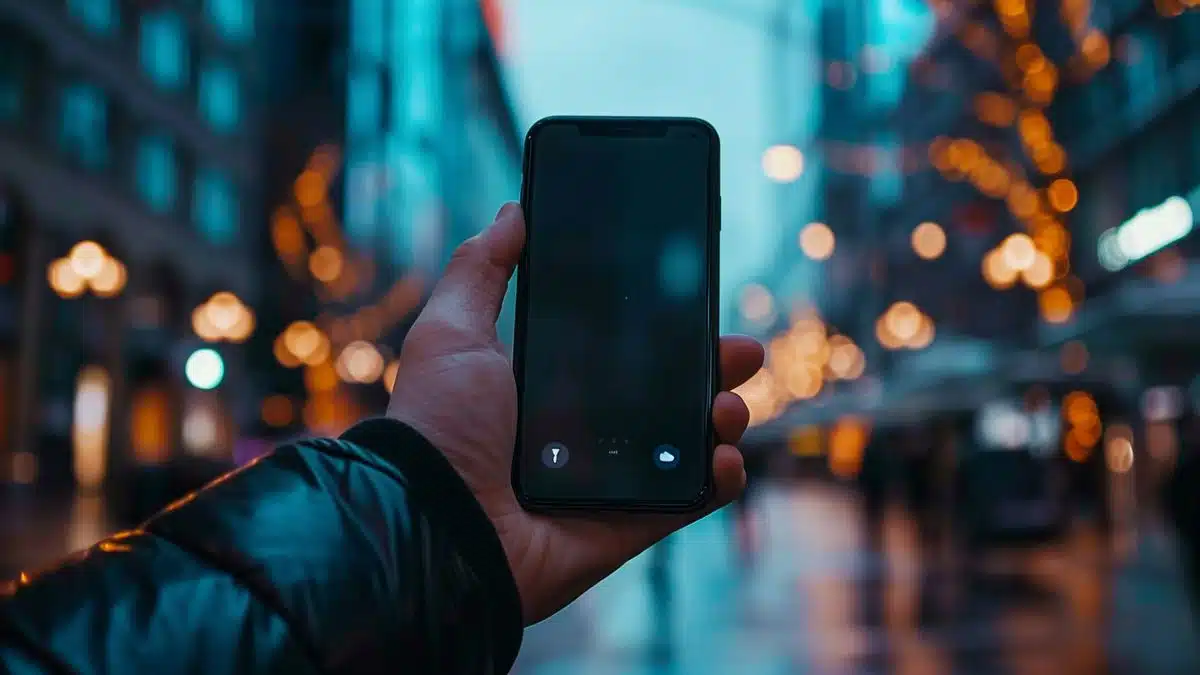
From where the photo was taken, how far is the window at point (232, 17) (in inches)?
1903

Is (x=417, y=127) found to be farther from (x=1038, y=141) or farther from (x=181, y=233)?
(x=1038, y=141)

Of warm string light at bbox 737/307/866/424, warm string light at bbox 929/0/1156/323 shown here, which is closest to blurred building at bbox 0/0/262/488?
warm string light at bbox 929/0/1156/323

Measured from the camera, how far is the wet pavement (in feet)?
36.1

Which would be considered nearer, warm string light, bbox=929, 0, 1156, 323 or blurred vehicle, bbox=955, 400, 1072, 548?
warm string light, bbox=929, 0, 1156, 323

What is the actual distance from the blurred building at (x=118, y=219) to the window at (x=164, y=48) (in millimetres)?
68

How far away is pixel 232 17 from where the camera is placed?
2005 inches

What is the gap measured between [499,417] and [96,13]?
39495 mm

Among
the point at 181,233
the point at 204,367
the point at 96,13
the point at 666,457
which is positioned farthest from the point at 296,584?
the point at 181,233

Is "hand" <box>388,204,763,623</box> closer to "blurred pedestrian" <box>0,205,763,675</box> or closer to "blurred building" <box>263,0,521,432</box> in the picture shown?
"blurred pedestrian" <box>0,205,763,675</box>

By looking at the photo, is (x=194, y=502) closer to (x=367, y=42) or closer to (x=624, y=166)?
(x=624, y=166)

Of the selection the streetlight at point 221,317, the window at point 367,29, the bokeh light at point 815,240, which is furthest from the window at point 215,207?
the window at point 367,29

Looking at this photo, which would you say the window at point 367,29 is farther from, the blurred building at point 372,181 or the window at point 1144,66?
the window at point 1144,66

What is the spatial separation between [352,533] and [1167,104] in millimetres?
38582

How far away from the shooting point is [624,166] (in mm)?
2811
